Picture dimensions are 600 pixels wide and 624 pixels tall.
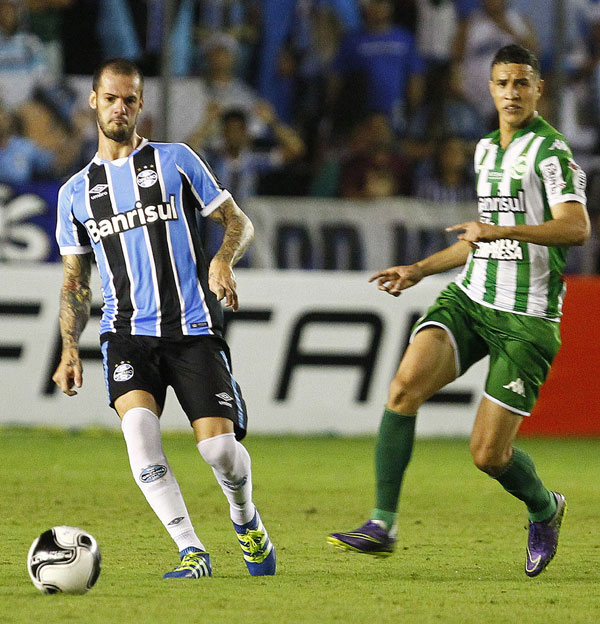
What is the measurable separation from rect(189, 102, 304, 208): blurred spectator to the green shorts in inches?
217

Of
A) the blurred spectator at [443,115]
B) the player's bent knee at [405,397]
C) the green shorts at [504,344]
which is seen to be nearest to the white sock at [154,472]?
the player's bent knee at [405,397]

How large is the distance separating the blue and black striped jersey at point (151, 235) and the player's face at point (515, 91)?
121cm

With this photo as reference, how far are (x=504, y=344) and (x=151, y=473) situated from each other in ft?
5.04

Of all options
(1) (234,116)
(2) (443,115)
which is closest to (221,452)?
(1) (234,116)

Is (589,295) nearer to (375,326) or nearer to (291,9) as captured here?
(375,326)

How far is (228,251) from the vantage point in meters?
4.77

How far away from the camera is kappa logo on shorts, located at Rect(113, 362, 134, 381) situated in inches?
187

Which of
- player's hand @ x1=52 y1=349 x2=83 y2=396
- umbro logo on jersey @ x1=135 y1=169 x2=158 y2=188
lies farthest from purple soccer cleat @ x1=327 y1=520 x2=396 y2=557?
umbro logo on jersey @ x1=135 y1=169 x2=158 y2=188

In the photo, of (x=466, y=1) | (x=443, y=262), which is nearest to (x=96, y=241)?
(x=443, y=262)

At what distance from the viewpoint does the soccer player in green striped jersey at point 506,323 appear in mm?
5023

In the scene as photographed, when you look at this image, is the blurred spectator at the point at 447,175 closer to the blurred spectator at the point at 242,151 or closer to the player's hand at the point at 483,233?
the blurred spectator at the point at 242,151

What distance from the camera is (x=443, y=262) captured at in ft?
17.3

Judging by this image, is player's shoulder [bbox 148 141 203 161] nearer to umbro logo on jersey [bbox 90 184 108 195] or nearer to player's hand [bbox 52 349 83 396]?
umbro logo on jersey [bbox 90 184 108 195]

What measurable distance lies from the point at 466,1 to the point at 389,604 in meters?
9.44
